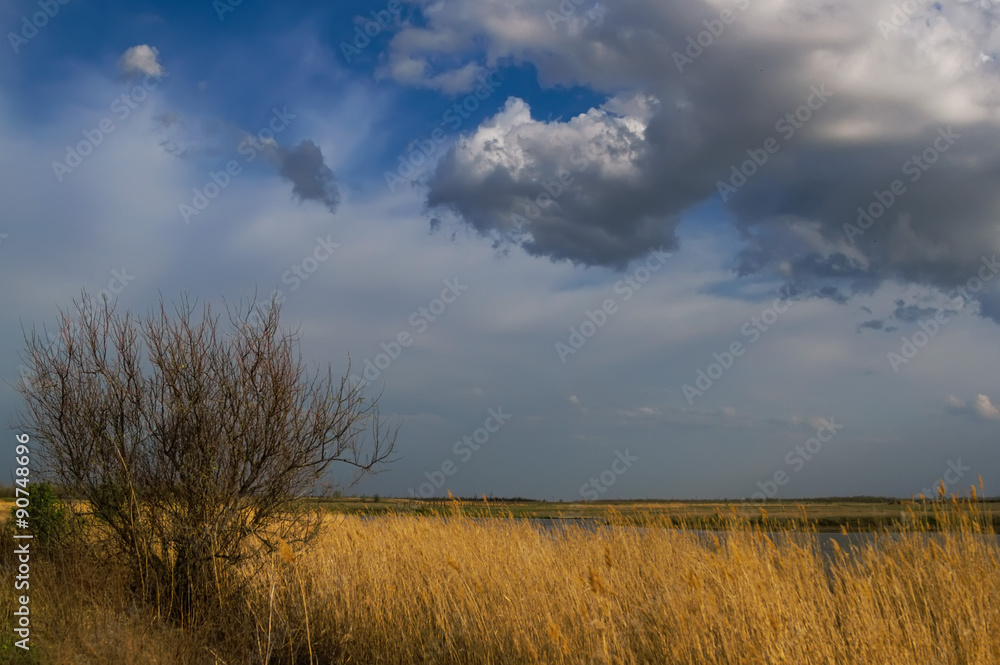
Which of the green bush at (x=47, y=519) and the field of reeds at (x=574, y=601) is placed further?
the green bush at (x=47, y=519)

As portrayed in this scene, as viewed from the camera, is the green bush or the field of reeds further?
the green bush

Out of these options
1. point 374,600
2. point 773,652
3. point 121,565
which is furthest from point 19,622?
point 773,652

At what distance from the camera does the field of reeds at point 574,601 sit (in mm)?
5691

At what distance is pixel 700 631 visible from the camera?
5.73m

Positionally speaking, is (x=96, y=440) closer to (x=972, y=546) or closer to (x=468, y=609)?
(x=468, y=609)

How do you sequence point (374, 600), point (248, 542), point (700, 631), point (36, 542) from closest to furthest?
point (700, 631) < point (374, 600) < point (248, 542) < point (36, 542)

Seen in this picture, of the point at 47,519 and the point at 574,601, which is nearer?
the point at 574,601

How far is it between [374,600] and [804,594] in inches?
201

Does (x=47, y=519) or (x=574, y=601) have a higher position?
(x=47, y=519)

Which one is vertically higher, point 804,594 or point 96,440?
point 96,440

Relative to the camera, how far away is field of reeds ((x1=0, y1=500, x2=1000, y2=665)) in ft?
18.7

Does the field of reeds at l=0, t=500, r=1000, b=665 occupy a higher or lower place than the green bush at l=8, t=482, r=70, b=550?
lower

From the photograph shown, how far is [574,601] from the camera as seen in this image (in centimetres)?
674

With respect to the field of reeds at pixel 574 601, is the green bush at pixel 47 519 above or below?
above
